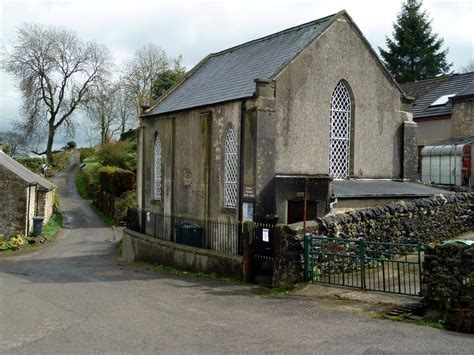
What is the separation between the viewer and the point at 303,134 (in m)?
18.3

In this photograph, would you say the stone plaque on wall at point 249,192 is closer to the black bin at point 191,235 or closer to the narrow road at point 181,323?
the narrow road at point 181,323

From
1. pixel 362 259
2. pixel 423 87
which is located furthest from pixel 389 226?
pixel 423 87

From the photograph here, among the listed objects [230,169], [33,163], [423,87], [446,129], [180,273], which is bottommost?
[180,273]

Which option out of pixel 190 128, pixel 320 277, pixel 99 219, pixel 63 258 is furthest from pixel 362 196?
pixel 99 219

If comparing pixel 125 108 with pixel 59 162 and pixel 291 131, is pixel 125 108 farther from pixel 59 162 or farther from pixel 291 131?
pixel 291 131

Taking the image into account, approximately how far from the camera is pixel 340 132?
1975 centimetres

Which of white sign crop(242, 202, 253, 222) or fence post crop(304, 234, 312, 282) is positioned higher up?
white sign crop(242, 202, 253, 222)

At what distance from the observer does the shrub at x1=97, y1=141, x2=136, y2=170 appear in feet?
157

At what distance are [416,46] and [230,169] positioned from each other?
4103 cm

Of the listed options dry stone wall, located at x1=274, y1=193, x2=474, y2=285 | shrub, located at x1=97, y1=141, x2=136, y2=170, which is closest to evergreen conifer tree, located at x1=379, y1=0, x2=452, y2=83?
shrub, located at x1=97, y1=141, x2=136, y2=170

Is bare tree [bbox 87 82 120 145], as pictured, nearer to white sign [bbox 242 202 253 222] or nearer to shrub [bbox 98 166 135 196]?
shrub [bbox 98 166 135 196]

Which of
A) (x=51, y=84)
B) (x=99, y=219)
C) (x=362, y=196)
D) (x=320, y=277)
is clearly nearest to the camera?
(x=320, y=277)

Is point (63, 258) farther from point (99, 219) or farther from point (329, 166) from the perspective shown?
point (99, 219)

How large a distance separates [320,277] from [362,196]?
4482 mm
